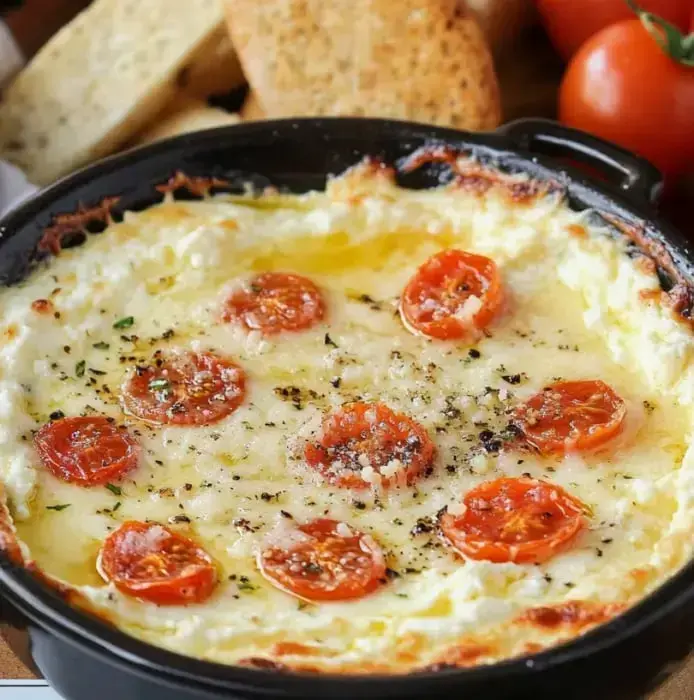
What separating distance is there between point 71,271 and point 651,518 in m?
1.85

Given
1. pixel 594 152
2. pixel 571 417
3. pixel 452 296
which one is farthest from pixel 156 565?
pixel 594 152

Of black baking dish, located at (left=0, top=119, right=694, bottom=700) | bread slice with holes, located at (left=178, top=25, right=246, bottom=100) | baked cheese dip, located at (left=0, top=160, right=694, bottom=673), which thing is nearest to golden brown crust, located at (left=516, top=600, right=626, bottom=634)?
baked cheese dip, located at (left=0, top=160, right=694, bottom=673)

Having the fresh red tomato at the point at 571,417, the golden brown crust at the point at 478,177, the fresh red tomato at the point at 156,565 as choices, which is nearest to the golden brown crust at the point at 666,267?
the golden brown crust at the point at 478,177

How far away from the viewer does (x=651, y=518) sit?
9.05 ft

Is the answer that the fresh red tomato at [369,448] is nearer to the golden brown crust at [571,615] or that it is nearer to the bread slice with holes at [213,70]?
the golden brown crust at [571,615]

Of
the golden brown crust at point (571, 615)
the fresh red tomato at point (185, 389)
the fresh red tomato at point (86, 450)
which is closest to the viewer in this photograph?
the golden brown crust at point (571, 615)

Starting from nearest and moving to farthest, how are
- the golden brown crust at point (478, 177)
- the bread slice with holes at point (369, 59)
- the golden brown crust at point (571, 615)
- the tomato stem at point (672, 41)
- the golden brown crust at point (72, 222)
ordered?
the golden brown crust at point (571, 615)
the golden brown crust at point (72, 222)
the golden brown crust at point (478, 177)
the tomato stem at point (672, 41)
the bread slice with holes at point (369, 59)

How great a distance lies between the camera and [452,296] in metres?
3.46

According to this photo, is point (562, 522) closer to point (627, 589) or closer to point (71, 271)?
point (627, 589)

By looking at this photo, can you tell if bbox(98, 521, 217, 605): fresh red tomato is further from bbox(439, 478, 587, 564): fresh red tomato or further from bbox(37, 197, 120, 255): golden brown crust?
bbox(37, 197, 120, 255): golden brown crust

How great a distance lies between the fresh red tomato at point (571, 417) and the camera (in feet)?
9.81

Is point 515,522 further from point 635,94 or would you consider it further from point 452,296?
point 635,94

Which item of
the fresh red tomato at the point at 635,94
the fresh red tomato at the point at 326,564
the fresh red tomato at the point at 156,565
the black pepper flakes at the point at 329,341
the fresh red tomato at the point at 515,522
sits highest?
the fresh red tomato at the point at 156,565

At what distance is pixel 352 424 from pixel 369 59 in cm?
192
